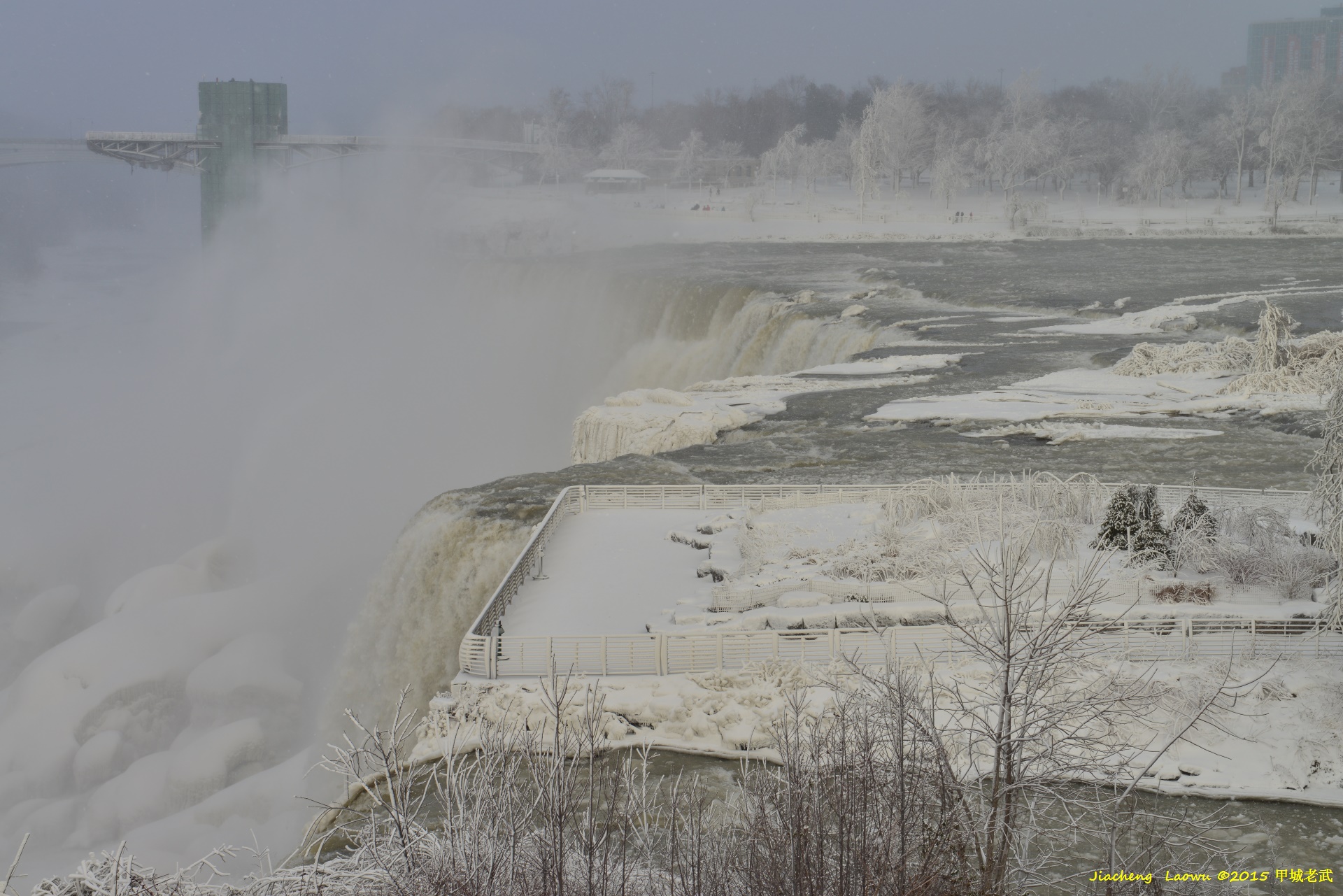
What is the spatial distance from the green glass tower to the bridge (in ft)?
0.16

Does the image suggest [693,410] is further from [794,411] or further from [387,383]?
[387,383]

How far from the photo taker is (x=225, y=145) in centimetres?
8812

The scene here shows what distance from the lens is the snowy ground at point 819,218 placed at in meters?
77.6

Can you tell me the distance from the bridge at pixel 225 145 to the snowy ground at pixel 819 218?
1283 centimetres

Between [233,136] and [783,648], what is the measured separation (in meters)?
83.2

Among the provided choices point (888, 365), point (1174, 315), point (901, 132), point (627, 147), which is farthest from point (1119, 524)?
point (627, 147)

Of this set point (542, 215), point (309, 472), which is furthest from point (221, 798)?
point (542, 215)

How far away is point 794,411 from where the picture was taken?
28.5m

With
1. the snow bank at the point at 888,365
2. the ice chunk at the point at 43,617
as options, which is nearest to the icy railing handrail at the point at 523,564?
the snow bank at the point at 888,365

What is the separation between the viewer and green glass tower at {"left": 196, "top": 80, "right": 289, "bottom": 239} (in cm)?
8762

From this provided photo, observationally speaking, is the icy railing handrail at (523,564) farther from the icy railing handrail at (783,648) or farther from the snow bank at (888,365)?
the snow bank at (888,365)

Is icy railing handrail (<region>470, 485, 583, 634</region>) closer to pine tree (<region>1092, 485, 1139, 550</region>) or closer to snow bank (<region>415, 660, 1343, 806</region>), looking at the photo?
snow bank (<region>415, 660, 1343, 806</region>)

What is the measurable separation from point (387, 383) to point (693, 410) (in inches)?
1162

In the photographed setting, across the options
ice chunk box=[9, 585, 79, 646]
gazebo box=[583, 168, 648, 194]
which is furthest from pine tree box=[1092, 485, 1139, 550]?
gazebo box=[583, 168, 648, 194]
